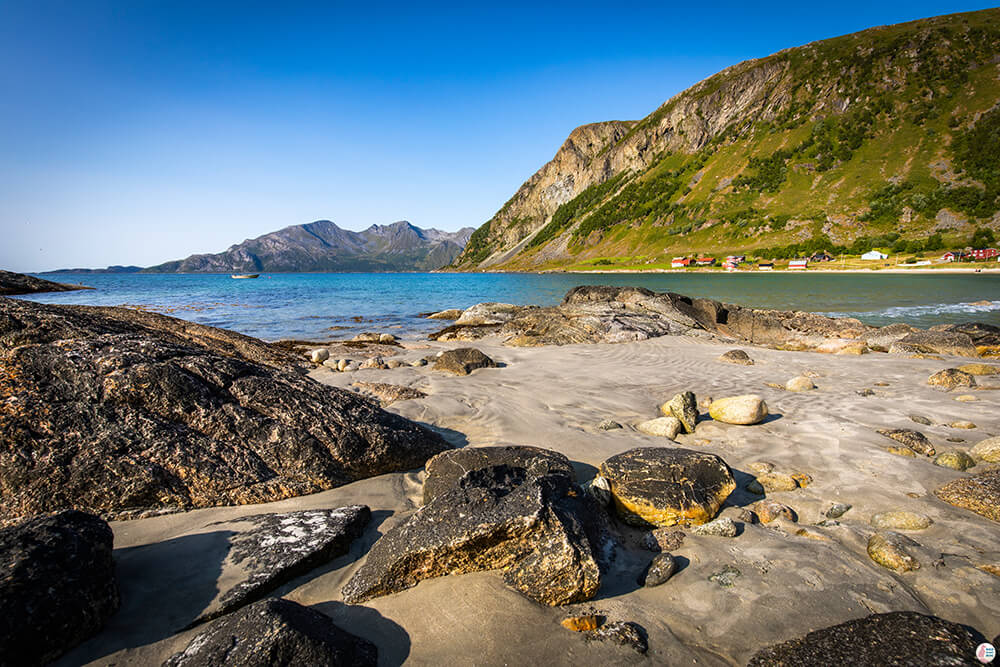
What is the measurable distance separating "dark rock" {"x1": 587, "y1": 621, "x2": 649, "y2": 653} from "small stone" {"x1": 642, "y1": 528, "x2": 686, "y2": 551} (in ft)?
3.33

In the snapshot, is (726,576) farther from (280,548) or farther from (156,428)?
(156,428)

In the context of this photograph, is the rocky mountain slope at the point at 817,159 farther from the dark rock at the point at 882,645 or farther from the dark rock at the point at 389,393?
the dark rock at the point at 882,645

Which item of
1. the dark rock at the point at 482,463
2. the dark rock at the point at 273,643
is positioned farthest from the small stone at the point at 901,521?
the dark rock at the point at 273,643

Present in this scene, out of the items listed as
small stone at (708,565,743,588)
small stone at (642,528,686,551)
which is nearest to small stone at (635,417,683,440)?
small stone at (642,528,686,551)

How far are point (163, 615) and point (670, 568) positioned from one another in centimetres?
343

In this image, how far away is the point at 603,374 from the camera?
1052 cm

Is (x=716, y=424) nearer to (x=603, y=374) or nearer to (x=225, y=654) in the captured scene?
(x=603, y=374)

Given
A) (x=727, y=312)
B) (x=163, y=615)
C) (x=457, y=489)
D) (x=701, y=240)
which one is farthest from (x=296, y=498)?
(x=701, y=240)

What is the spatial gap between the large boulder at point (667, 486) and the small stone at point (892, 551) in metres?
1.11

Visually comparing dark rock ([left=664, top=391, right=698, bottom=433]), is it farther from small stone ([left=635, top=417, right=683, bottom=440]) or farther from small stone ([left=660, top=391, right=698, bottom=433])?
small stone ([left=635, top=417, right=683, bottom=440])

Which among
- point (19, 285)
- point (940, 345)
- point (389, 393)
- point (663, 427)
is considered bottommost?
point (940, 345)

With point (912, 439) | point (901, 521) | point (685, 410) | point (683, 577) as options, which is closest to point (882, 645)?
point (683, 577)

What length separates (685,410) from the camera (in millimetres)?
6773

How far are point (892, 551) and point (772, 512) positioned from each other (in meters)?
0.90
